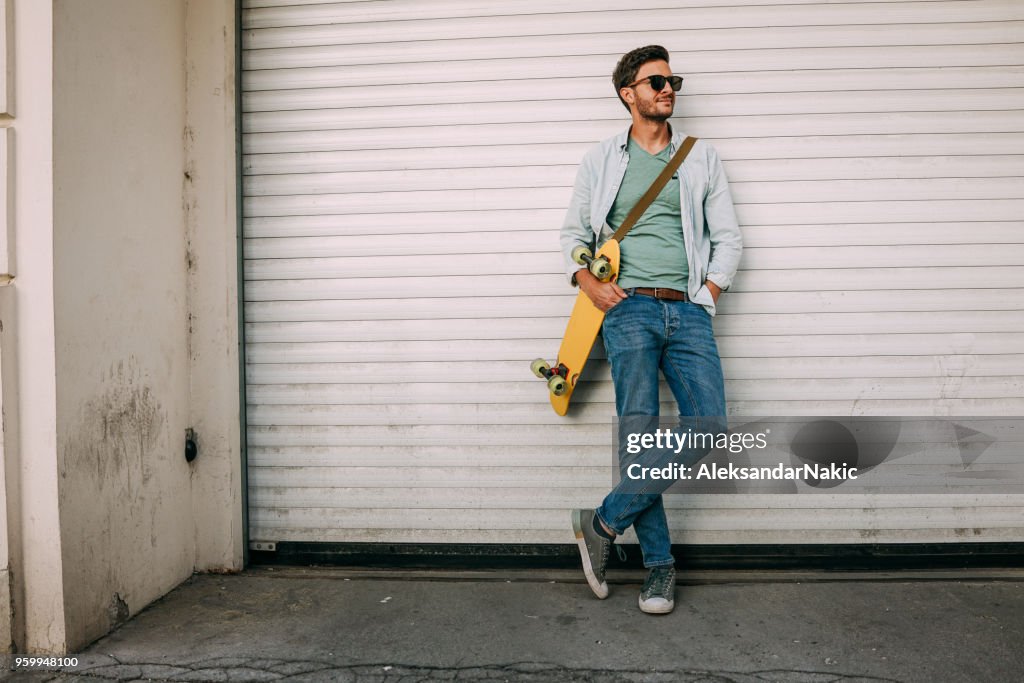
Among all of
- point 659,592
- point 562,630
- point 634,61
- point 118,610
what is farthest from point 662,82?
point 118,610

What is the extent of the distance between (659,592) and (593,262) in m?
1.48

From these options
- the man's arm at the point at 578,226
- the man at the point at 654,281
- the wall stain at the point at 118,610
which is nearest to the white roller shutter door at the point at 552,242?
the man's arm at the point at 578,226

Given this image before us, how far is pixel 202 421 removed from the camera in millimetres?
3855

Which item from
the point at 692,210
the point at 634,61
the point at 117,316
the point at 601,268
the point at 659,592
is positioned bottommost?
the point at 659,592

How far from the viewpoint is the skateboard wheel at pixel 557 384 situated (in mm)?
3562

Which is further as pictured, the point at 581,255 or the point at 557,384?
the point at 557,384

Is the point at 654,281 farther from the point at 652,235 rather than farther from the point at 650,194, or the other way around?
the point at 650,194

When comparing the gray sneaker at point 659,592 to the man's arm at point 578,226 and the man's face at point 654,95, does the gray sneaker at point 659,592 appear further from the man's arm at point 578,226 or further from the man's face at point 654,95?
the man's face at point 654,95

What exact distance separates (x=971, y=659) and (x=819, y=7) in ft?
9.97

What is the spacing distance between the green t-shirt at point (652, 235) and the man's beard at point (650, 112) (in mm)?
158

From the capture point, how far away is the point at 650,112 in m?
3.34

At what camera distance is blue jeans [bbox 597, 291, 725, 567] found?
129 inches

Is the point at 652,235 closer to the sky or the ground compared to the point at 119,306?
closer to the sky

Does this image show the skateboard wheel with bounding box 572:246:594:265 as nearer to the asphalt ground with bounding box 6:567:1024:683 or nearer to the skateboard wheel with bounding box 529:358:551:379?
the skateboard wheel with bounding box 529:358:551:379
